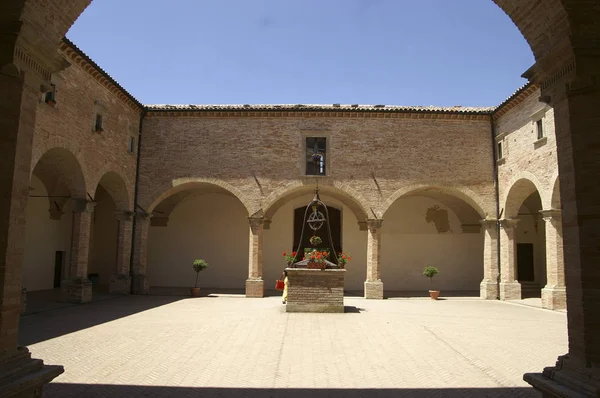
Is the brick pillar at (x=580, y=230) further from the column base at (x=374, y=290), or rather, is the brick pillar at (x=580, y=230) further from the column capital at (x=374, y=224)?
the column capital at (x=374, y=224)

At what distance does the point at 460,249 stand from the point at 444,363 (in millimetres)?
16137

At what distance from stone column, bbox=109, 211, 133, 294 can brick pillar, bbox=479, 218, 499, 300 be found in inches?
598

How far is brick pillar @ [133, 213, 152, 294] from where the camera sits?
1892cm

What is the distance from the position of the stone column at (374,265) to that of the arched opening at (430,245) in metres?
4.19

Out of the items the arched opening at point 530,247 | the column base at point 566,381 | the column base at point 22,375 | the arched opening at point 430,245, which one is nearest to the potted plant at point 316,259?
the column base at point 566,381

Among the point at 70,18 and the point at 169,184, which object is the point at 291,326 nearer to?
the point at 70,18

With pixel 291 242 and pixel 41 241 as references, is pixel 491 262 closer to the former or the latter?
pixel 291 242

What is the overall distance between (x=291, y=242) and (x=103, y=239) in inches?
381

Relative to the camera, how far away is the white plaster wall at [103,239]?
73.6 feet

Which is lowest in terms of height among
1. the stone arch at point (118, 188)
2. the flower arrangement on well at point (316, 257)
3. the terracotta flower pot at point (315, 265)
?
the terracotta flower pot at point (315, 265)

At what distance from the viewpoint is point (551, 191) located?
15102 millimetres

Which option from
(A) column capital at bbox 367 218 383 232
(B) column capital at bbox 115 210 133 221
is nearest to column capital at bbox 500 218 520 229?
(A) column capital at bbox 367 218 383 232

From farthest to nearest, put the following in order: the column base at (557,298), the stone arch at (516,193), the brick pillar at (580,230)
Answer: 1. the stone arch at (516,193)
2. the column base at (557,298)
3. the brick pillar at (580,230)

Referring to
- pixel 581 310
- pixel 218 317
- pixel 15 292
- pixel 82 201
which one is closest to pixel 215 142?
pixel 82 201
